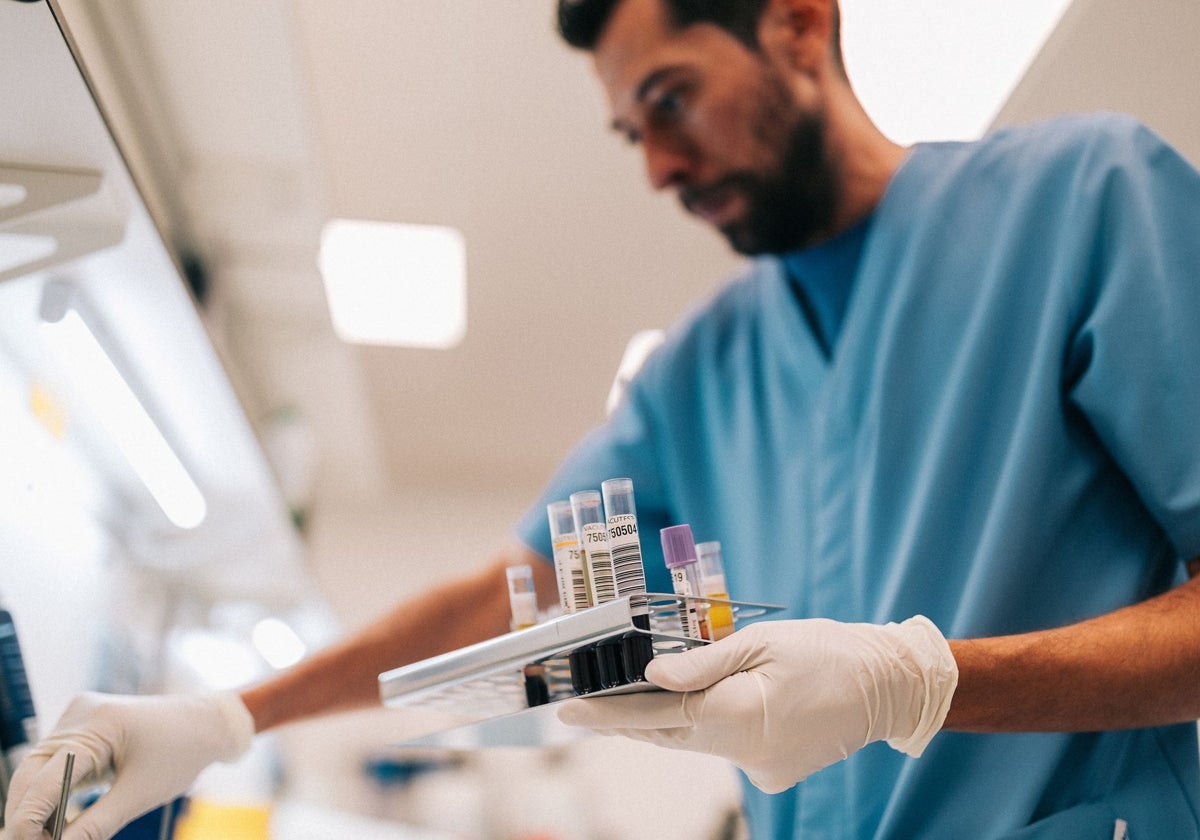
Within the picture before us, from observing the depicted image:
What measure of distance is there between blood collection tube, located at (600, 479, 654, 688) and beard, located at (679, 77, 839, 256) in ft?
2.05

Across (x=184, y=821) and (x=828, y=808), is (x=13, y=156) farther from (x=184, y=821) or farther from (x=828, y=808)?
(x=828, y=808)

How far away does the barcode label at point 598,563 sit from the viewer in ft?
2.77

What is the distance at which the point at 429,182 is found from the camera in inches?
82.4

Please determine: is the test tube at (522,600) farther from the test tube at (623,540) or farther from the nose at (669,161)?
the nose at (669,161)

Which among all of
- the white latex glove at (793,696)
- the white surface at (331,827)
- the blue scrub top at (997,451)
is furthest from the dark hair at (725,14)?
the white surface at (331,827)

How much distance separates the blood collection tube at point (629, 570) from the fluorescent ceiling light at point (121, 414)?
853 mm

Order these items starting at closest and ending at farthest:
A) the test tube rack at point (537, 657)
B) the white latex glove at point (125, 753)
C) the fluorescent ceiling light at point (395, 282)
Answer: the test tube rack at point (537, 657), the white latex glove at point (125, 753), the fluorescent ceiling light at point (395, 282)

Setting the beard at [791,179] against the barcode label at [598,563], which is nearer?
the barcode label at [598,563]

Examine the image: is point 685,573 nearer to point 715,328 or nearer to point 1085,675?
point 1085,675

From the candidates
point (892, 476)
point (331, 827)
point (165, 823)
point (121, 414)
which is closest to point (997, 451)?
point (892, 476)

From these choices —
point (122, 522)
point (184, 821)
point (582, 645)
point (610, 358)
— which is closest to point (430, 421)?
point (610, 358)

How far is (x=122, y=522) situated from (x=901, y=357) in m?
1.33

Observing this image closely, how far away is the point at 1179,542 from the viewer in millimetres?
950

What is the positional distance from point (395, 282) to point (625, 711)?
1.65 metres
